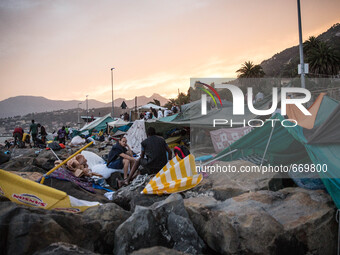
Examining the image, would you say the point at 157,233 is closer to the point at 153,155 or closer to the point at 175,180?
the point at 175,180

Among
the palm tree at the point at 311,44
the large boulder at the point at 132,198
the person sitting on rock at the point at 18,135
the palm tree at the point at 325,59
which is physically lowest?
the large boulder at the point at 132,198

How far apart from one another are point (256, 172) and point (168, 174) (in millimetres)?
1720

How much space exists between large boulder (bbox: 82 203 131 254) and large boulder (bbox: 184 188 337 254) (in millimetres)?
1053

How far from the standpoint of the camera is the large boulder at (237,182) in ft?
13.8

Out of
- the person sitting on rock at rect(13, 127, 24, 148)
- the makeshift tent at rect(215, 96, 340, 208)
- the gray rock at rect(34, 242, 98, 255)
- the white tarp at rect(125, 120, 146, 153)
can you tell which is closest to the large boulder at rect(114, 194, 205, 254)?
the gray rock at rect(34, 242, 98, 255)

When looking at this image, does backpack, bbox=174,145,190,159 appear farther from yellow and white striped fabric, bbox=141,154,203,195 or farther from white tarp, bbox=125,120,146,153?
white tarp, bbox=125,120,146,153

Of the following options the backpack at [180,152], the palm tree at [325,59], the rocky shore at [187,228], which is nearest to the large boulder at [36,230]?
the rocky shore at [187,228]

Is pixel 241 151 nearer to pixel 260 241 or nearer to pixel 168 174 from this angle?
pixel 168 174

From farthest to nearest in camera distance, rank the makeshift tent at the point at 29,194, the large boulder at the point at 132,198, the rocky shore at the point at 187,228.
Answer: the large boulder at the point at 132,198 → the makeshift tent at the point at 29,194 → the rocky shore at the point at 187,228

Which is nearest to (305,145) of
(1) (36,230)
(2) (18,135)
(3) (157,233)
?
(3) (157,233)

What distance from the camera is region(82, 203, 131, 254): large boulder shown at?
10.2 feet

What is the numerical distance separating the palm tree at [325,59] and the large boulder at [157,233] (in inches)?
1855

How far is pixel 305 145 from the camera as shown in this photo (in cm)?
385

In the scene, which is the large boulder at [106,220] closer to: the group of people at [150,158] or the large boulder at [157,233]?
the large boulder at [157,233]
